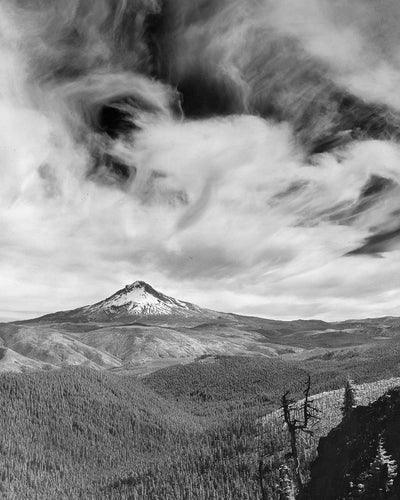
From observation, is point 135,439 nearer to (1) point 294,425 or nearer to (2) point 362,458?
(1) point 294,425

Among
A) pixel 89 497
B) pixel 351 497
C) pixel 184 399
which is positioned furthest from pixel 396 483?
pixel 184 399

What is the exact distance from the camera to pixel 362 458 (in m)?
38.4

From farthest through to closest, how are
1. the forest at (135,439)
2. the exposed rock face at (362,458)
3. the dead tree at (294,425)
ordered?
the forest at (135,439)
the dead tree at (294,425)
the exposed rock face at (362,458)

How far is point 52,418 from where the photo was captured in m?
90.4

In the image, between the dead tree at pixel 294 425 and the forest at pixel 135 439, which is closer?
the dead tree at pixel 294 425

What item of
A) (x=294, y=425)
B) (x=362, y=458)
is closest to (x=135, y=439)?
(x=294, y=425)

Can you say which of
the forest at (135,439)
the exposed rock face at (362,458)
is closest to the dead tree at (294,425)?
the exposed rock face at (362,458)

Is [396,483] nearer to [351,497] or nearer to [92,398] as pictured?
[351,497]

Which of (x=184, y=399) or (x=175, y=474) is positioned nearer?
(x=175, y=474)

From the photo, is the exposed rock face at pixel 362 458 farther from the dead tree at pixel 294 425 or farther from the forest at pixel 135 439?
the forest at pixel 135 439

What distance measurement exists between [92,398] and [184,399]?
4792cm

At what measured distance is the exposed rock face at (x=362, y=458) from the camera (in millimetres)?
33750

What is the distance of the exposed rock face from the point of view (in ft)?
111

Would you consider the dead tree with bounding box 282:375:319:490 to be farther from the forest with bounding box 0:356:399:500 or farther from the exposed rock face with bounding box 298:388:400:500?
the forest with bounding box 0:356:399:500
